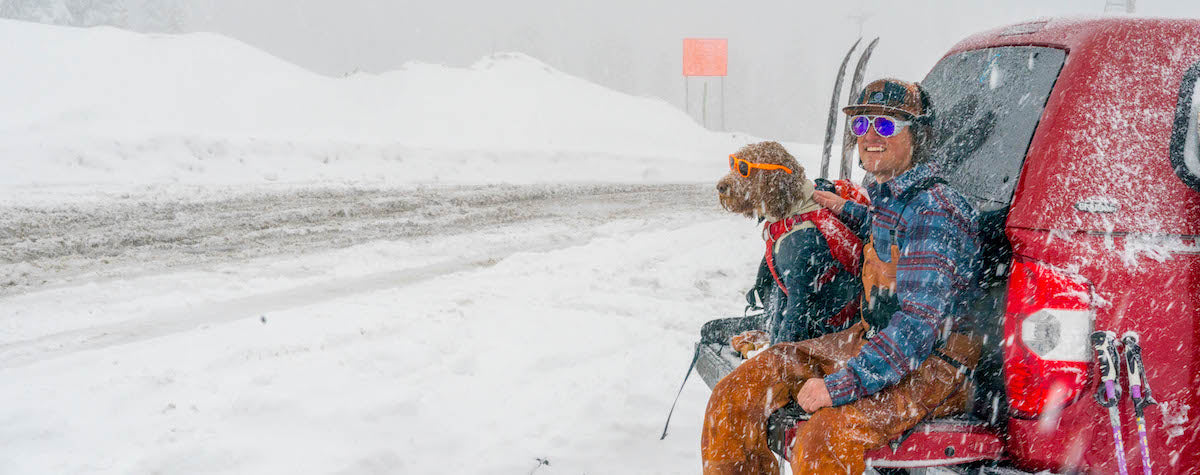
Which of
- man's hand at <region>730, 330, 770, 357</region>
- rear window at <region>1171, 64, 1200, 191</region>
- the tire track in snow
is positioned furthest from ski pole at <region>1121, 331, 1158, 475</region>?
the tire track in snow

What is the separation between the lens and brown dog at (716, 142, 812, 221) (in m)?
2.72

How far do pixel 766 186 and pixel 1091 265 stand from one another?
3.54ft

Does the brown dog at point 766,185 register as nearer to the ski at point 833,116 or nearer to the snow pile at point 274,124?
the ski at point 833,116

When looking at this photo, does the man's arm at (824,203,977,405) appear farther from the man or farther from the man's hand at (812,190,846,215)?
the man's hand at (812,190,846,215)

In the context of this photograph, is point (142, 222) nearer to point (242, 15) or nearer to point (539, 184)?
point (539, 184)

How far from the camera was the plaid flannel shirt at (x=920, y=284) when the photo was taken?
2.10 metres

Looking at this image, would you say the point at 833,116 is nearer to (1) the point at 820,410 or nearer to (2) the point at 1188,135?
(2) the point at 1188,135

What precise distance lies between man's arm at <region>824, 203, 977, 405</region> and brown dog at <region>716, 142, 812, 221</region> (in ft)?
1.99

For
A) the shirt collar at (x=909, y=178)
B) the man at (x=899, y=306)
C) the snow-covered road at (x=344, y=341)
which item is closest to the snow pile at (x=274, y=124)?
the snow-covered road at (x=344, y=341)

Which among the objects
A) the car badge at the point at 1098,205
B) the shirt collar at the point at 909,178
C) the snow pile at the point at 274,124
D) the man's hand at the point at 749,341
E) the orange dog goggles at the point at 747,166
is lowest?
the man's hand at the point at 749,341

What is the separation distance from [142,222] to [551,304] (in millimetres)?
5479

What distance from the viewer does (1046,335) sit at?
2.02m

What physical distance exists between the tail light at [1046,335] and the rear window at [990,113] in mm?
323

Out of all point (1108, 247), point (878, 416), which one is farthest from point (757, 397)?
point (1108, 247)
